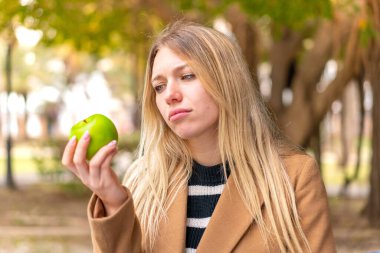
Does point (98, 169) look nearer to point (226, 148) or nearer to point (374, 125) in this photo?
point (226, 148)

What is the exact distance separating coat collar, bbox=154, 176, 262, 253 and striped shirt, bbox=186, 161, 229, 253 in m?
0.05

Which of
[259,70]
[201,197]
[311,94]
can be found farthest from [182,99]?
[259,70]

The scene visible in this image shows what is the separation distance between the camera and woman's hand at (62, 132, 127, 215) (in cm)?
189

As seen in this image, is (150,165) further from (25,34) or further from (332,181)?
(332,181)

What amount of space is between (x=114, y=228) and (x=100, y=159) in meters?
0.22

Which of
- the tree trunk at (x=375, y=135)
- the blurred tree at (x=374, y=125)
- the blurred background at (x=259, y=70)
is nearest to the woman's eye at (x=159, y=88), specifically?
the blurred background at (x=259, y=70)

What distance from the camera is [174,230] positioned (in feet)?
7.14

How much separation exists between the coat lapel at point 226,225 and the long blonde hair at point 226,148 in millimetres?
28

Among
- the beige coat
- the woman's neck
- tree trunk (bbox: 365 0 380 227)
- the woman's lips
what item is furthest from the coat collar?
tree trunk (bbox: 365 0 380 227)

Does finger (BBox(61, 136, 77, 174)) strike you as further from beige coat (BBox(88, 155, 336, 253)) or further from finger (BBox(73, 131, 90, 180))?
beige coat (BBox(88, 155, 336, 253))

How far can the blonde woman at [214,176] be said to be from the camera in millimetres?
2104

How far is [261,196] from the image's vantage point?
2164mm

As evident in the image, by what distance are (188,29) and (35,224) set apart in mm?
9010

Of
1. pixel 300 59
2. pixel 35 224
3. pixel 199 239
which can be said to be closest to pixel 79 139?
pixel 199 239
